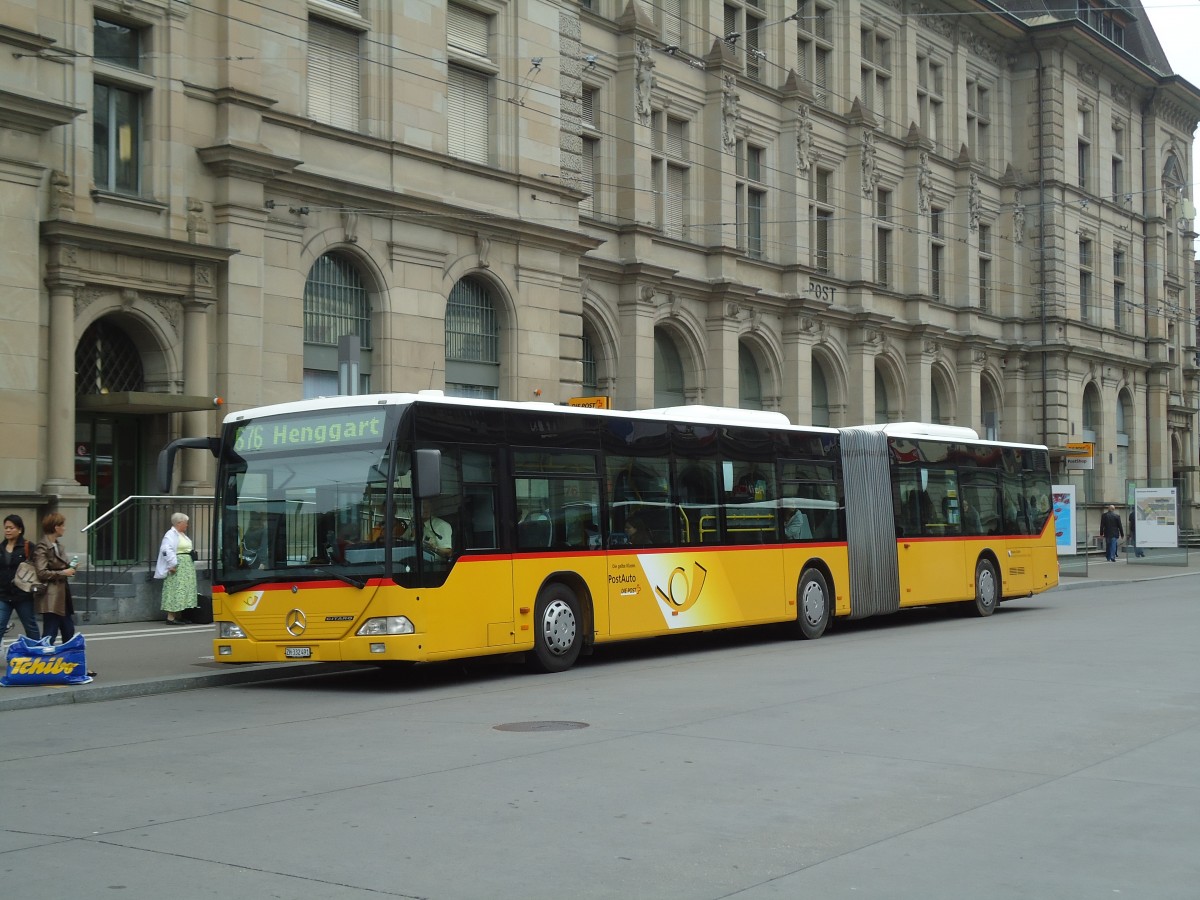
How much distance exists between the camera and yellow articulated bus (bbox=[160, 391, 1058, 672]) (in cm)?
1445

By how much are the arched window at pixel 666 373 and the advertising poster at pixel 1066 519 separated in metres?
10.4

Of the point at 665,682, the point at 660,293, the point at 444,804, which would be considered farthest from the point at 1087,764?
the point at 660,293

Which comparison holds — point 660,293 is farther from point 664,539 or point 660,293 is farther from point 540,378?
point 664,539

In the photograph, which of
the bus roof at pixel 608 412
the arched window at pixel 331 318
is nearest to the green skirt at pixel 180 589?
the bus roof at pixel 608 412

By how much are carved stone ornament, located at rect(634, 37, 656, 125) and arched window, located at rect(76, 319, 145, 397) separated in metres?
15.0

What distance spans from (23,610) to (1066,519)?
29.7 m

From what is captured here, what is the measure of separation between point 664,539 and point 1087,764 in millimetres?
8834

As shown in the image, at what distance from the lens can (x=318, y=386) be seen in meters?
26.2

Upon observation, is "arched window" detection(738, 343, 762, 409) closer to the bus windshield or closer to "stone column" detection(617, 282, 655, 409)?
"stone column" detection(617, 282, 655, 409)

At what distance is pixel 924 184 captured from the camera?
4622 centimetres

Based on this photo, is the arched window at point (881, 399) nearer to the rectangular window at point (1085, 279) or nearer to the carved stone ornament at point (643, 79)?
the rectangular window at point (1085, 279)

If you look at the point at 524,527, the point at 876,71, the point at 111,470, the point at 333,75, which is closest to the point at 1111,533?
the point at 876,71

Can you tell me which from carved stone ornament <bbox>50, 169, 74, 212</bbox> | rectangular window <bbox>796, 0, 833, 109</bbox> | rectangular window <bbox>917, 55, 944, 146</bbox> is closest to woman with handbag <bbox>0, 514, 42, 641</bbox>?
carved stone ornament <bbox>50, 169, 74, 212</bbox>

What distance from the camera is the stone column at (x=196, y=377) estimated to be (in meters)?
23.2
